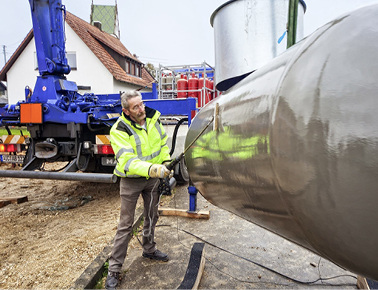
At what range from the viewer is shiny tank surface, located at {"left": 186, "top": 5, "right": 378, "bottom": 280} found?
0.83m

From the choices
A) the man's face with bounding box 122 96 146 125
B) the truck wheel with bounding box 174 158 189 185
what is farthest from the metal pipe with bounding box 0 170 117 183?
the truck wheel with bounding box 174 158 189 185

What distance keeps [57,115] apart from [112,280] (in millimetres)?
3029

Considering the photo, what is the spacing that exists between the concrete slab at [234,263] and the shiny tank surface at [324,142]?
5.27ft

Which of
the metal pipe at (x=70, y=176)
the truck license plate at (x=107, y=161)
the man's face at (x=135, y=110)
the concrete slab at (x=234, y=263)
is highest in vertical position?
the man's face at (x=135, y=110)

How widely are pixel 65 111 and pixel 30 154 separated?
3.17 feet

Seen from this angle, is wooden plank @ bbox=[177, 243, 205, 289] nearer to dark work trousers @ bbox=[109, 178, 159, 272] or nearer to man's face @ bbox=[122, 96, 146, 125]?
dark work trousers @ bbox=[109, 178, 159, 272]

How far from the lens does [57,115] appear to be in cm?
455

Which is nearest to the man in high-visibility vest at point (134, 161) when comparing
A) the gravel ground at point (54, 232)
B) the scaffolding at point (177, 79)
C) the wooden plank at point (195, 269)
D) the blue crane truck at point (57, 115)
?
the wooden plank at point (195, 269)

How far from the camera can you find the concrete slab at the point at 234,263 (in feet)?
8.29

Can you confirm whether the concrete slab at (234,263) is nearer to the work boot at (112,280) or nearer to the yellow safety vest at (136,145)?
the work boot at (112,280)

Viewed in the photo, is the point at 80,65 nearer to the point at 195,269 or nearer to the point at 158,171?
the point at 158,171

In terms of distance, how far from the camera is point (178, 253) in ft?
10.1

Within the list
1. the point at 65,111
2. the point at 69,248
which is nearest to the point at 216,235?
the point at 69,248

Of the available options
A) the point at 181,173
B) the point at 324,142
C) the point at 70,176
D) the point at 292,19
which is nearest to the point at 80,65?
the point at 181,173
